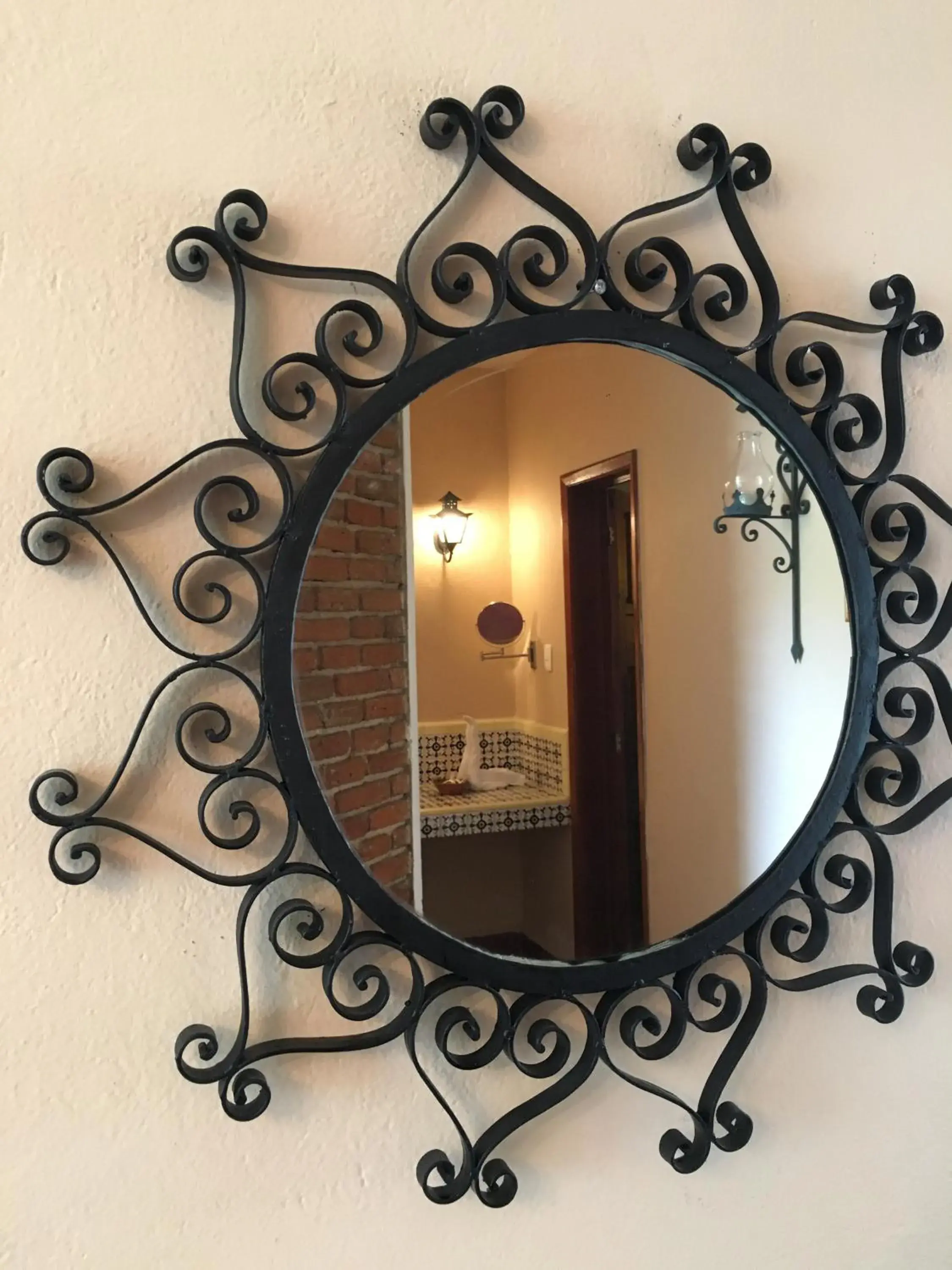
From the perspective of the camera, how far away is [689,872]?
0.95 meters

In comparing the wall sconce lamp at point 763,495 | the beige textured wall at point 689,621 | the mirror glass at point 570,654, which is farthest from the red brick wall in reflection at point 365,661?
the wall sconce lamp at point 763,495

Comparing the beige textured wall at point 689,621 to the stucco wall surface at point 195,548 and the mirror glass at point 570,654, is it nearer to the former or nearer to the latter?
the mirror glass at point 570,654

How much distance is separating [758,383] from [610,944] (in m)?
0.57

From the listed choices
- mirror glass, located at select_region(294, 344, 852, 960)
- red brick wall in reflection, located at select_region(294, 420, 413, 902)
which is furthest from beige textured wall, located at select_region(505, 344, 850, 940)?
red brick wall in reflection, located at select_region(294, 420, 413, 902)

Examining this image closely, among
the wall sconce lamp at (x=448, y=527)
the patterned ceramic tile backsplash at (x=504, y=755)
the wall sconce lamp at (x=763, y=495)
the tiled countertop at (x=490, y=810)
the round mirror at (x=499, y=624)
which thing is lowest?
the tiled countertop at (x=490, y=810)

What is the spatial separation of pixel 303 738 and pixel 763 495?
0.52 meters

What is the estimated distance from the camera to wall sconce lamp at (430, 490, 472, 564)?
86 cm

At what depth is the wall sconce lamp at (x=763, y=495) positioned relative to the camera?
0.98m

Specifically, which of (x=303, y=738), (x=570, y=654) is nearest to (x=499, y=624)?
(x=570, y=654)

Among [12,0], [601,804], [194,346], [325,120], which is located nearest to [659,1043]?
[601,804]

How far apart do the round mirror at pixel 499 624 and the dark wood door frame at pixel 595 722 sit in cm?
6

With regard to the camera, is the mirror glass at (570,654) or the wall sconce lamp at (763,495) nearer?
the mirror glass at (570,654)

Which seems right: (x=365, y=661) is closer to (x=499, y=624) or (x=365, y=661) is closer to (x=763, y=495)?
(x=499, y=624)

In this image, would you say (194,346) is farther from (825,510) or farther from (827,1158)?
(827,1158)
